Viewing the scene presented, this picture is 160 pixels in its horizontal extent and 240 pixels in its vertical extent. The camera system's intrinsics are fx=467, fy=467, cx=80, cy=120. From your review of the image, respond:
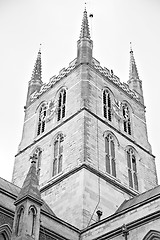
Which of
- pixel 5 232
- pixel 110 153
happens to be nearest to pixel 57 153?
pixel 110 153

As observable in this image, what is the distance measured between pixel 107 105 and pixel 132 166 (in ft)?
17.5

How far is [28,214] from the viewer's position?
1945 centimetres

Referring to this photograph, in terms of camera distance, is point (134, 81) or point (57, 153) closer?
point (57, 153)

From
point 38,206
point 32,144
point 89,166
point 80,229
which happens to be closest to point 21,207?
point 38,206

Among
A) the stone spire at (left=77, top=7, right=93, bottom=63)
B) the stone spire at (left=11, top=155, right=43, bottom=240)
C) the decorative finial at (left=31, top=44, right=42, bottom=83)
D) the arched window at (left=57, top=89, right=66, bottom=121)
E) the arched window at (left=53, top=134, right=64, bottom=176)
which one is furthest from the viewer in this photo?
the decorative finial at (left=31, top=44, right=42, bottom=83)

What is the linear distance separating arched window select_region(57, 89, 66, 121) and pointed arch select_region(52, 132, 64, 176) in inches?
83.7

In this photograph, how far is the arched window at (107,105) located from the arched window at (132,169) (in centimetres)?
305

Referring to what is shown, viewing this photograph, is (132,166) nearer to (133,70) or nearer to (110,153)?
(110,153)

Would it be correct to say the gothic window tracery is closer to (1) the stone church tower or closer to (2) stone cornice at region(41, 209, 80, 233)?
(1) the stone church tower

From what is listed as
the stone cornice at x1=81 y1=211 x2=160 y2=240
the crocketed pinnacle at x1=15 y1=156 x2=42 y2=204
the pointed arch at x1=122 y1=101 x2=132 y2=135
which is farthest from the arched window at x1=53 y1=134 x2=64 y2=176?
the crocketed pinnacle at x1=15 y1=156 x2=42 y2=204

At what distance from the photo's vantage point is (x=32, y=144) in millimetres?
35719

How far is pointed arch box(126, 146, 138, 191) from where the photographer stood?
1292 inches

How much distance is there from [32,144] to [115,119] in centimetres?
662

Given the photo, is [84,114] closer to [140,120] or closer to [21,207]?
[140,120]
